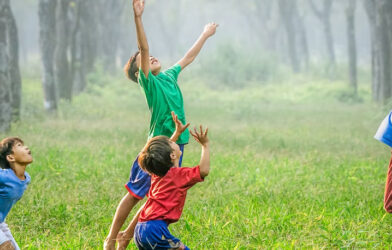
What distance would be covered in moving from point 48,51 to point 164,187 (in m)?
11.9

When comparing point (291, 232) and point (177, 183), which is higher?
point (177, 183)

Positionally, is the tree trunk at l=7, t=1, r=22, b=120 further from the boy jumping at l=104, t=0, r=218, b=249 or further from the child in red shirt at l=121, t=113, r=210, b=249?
the child in red shirt at l=121, t=113, r=210, b=249

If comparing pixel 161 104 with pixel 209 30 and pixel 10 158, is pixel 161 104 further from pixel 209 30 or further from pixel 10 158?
pixel 10 158

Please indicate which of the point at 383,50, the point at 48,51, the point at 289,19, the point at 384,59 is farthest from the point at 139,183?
the point at 289,19

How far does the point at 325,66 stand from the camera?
3259 centimetres

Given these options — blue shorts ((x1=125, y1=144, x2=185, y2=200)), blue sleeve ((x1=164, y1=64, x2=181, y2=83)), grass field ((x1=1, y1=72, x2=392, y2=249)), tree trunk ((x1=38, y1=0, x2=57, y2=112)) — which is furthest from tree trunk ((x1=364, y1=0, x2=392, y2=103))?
blue shorts ((x1=125, y1=144, x2=185, y2=200))

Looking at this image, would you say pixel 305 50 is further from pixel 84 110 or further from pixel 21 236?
pixel 21 236

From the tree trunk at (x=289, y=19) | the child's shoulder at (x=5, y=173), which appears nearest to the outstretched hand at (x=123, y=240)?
the child's shoulder at (x=5, y=173)

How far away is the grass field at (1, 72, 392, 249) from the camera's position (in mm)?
4914

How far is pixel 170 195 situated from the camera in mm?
3752

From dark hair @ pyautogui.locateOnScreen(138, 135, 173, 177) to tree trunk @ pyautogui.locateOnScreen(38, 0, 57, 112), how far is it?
38.0 ft

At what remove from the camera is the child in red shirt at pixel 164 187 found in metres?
3.69

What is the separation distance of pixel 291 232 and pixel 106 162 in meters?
3.80

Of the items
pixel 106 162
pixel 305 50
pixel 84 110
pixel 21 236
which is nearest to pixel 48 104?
pixel 84 110
